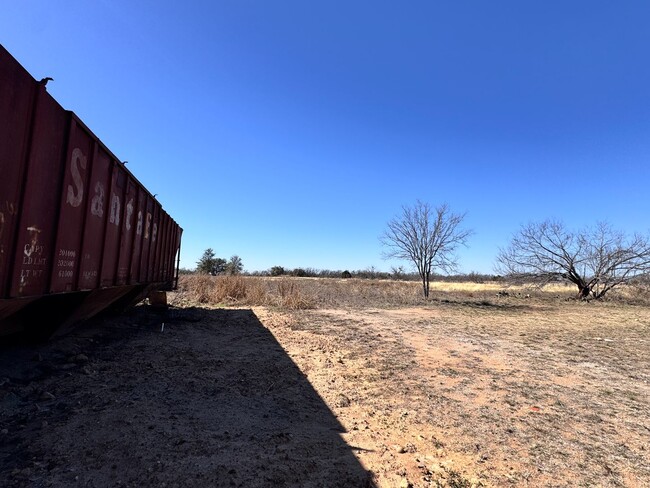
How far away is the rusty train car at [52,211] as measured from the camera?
3463 millimetres

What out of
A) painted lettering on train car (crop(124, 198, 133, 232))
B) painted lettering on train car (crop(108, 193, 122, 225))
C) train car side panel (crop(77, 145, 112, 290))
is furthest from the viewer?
painted lettering on train car (crop(124, 198, 133, 232))

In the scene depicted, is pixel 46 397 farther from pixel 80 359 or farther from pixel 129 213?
pixel 129 213

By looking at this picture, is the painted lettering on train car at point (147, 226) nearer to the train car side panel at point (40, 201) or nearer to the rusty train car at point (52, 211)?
the rusty train car at point (52, 211)

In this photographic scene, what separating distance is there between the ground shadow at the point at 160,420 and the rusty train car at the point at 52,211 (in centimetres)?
92

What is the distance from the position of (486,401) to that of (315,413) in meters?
2.39

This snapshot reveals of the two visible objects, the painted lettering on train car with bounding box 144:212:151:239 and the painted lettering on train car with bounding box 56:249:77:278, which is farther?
the painted lettering on train car with bounding box 144:212:151:239

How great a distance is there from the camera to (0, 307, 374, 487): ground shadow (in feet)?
10.6

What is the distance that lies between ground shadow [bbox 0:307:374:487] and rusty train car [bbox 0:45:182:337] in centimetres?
92

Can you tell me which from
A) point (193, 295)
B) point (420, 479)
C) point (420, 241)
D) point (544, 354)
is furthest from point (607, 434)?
point (420, 241)

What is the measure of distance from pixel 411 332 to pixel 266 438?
313 inches

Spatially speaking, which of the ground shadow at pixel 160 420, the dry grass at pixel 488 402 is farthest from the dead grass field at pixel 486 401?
the ground shadow at pixel 160 420

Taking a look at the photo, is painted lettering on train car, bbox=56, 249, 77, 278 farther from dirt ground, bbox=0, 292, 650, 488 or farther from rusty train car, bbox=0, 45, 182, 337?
dirt ground, bbox=0, 292, 650, 488

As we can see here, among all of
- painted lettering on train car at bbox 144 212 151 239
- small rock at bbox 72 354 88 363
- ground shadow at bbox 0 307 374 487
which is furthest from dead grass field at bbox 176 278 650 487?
painted lettering on train car at bbox 144 212 151 239

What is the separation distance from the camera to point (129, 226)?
744 centimetres
